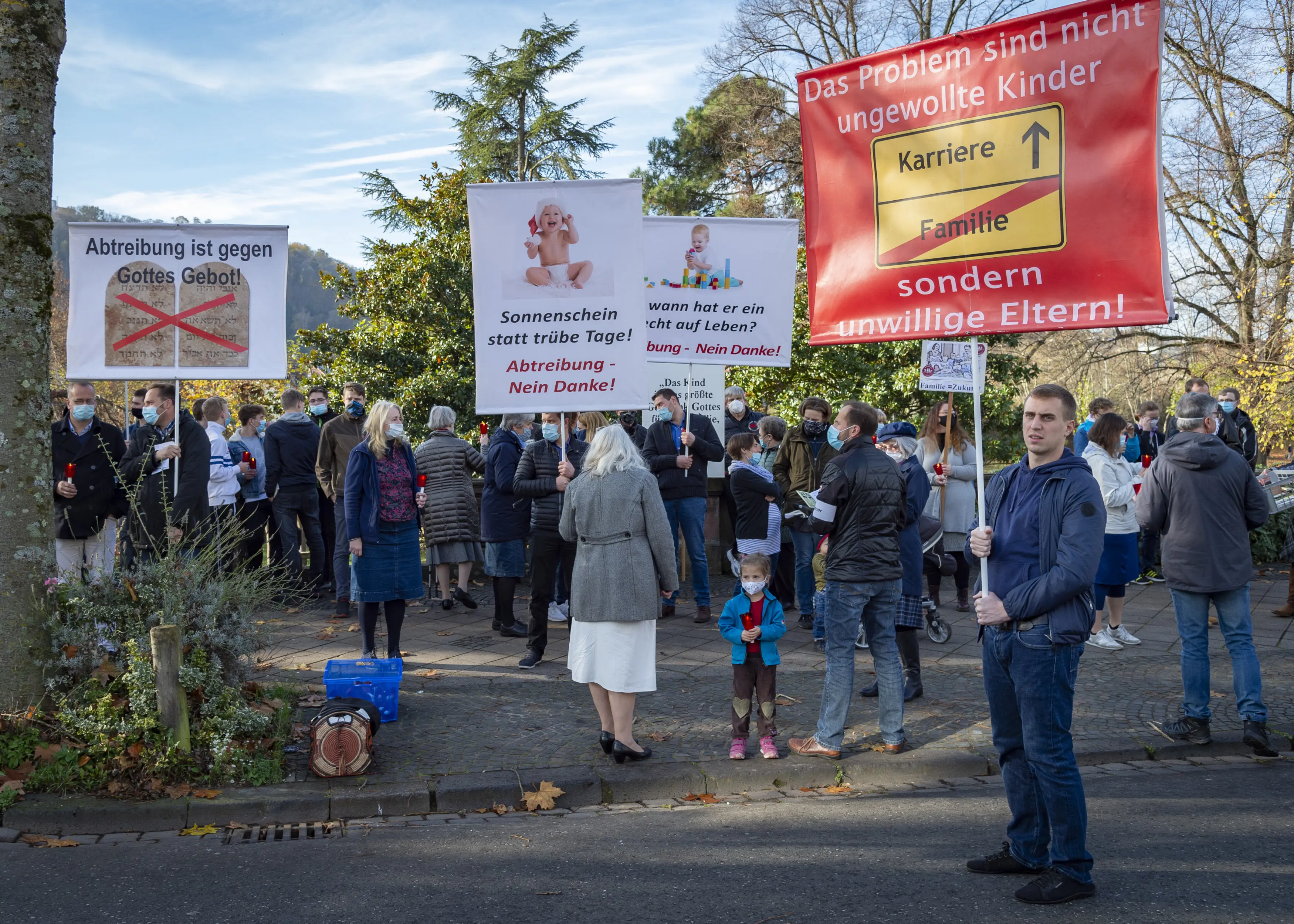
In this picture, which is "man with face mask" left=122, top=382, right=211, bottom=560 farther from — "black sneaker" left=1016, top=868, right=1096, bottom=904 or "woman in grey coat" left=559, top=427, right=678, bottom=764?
"black sneaker" left=1016, top=868, right=1096, bottom=904

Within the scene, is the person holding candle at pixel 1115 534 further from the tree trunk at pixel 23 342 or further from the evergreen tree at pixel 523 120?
the evergreen tree at pixel 523 120

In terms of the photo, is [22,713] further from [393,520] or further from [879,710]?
[879,710]

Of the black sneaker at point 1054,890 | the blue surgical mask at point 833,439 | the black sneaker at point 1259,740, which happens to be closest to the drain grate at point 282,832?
the black sneaker at point 1054,890

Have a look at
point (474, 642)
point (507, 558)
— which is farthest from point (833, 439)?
point (474, 642)

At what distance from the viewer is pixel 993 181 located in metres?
4.91

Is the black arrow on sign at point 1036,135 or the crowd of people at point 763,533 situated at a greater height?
the black arrow on sign at point 1036,135

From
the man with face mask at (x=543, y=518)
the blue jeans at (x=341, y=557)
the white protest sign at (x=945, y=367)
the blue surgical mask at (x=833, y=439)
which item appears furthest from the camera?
the white protest sign at (x=945, y=367)

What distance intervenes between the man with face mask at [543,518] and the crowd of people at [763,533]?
0.03m

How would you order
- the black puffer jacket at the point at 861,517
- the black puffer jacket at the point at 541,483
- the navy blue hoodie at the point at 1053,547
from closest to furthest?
the navy blue hoodie at the point at 1053,547 < the black puffer jacket at the point at 861,517 < the black puffer jacket at the point at 541,483

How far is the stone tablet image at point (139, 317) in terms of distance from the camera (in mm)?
7520

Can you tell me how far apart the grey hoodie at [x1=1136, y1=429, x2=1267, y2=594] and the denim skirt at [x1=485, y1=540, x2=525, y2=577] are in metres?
5.07

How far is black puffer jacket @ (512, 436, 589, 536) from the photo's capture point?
8312 millimetres


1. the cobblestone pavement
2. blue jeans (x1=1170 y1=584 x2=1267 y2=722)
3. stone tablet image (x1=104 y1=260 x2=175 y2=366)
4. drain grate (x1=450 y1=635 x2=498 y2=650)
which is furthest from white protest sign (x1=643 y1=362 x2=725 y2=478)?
blue jeans (x1=1170 y1=584 x2=1267 y2=722)

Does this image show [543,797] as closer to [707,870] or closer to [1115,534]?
[707,870]
